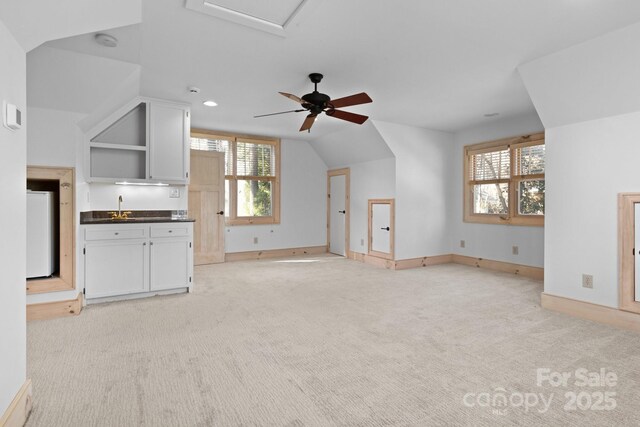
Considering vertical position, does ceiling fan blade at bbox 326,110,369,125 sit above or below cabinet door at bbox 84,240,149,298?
above

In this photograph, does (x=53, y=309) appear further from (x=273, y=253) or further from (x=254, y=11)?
(x=273, y=253)

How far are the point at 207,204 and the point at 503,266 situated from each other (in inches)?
199

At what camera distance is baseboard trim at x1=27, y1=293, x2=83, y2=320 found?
3.19m

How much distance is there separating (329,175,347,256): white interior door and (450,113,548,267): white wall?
209cm

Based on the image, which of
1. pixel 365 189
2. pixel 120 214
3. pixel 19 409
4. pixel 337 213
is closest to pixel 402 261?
pixel 365 189

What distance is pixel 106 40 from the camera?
2742mm

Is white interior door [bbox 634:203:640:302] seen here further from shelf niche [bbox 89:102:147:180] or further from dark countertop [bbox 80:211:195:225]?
shelf niche [bbox 89:102:147:180]

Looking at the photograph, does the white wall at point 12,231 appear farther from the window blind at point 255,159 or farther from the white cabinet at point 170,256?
the window blind at point 255,159

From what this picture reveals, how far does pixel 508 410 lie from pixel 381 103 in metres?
3.68

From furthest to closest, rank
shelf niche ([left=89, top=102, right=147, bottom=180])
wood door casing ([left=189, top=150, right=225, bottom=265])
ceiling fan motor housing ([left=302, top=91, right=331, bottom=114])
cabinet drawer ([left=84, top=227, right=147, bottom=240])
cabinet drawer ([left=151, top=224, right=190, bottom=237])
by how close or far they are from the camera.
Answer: wood door casing ([left=189, top=150, right=225, bottom=265]) → shelf niche ([left=89, top=102, right=147, bottom=180]) → cabinet drawer ([left=151, top=224, right=190, bottom=237]) → cabinet drawer ([left=84, top=227, right=147, bottom=240]) → ceiling fan motor housing ([left=302, top=91, right=331, bottom=114])

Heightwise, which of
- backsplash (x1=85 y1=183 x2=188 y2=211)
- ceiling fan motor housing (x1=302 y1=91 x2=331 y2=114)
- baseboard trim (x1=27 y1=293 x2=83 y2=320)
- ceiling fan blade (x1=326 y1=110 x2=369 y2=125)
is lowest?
baseboard trim (x1=27 y1=293 x2=83 y2=320)

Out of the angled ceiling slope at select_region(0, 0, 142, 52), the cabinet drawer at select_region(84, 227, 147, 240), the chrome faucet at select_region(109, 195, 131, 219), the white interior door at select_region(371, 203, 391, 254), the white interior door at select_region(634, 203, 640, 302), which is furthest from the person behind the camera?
the white interior door at select_region(371, 203, 391, 254)

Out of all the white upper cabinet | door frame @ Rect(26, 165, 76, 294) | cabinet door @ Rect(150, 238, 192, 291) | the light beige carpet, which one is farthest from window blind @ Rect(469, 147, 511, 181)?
door frame @ Rect(26, 165, 76, 294)

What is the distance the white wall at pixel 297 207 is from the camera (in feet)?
22.1
